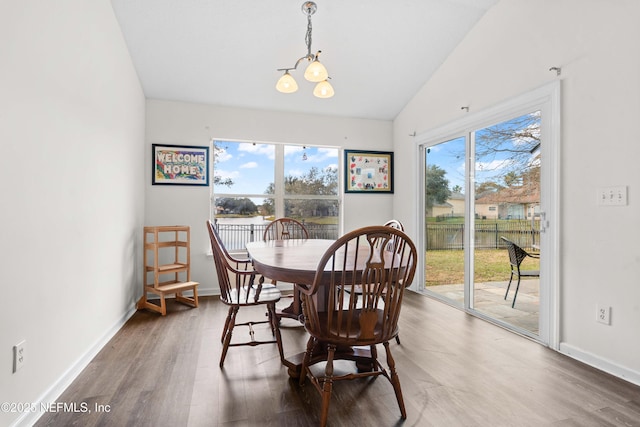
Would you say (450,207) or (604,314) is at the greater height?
(450,207)

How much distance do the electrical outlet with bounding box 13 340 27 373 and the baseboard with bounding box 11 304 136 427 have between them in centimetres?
23

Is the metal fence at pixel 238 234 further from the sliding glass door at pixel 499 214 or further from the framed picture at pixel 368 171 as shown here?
the sliding glass door at pixel 499 214

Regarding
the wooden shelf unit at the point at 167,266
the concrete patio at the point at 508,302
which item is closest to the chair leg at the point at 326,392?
the concrete patio at the point at 508,302

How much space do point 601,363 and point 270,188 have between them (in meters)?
3.50

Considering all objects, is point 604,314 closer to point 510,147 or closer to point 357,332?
point 510,147

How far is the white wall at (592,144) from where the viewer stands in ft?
6.56

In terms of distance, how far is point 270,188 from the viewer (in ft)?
14.1

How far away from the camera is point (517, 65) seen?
2.74 metres

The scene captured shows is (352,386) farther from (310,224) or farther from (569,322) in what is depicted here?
(310,224)

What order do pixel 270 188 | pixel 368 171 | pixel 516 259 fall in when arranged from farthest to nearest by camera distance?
pixel 368 171, pixel 270 188, pixel 516 259

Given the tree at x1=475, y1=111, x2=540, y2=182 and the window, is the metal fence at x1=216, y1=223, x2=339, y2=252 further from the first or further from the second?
→ the tree at x1=475, y1=111, x2=540, y2=182

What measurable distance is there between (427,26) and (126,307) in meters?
3.87

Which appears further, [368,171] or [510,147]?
[368,171]

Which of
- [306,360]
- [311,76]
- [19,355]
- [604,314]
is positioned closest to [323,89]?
[311,76]
